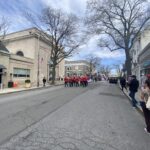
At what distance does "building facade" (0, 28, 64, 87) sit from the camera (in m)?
42.6

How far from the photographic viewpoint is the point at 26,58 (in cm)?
5188

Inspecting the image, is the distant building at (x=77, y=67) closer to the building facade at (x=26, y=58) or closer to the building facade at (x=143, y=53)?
the building facade at (x=26, y=58)

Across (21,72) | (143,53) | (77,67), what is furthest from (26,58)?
(77,67)

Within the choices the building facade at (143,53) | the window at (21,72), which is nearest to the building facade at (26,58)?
the window at (21,72)

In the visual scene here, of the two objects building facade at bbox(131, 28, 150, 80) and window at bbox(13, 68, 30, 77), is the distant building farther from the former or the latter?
building facade at bbox(131, 28, 150, 80)

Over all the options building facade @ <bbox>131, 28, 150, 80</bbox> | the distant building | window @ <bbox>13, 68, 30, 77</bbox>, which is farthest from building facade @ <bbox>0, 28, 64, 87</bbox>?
the distant building

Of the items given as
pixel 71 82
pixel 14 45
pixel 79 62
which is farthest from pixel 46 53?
pixel 79 62

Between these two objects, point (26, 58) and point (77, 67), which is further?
point (77, 67)

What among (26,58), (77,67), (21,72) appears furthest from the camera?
(77,67)

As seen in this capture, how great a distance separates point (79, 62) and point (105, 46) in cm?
9418

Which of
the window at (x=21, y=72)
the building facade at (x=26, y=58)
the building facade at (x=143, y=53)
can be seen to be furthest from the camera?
the window at (x=21, y=72)

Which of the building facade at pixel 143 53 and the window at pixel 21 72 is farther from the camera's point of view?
the window at pixel 21 72

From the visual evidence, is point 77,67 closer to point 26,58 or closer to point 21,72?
point 26,58

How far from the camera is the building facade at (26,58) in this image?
42.6 meters
